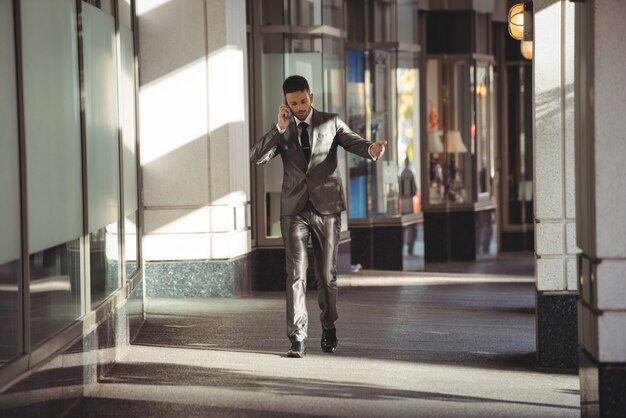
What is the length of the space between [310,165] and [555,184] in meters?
1.48

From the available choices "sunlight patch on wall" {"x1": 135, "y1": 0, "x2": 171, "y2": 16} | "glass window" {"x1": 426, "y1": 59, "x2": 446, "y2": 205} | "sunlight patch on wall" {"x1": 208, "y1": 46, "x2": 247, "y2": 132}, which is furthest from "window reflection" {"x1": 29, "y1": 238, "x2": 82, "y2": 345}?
"glass window" {"x1": 426, "y1": 59, "x2": 446, "y2": 205}

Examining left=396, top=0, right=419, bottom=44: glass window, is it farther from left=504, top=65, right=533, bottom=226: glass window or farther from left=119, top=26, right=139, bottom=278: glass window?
left=119, top=26, right=139, bottom=278: glass window

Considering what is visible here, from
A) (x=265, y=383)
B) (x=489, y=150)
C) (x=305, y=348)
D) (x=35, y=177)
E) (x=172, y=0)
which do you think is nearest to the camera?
(x=35, y=177)

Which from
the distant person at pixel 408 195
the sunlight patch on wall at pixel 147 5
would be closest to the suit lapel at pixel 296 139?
the sunlight patch on wall at pixel 147 5

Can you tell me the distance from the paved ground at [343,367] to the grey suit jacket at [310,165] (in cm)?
96

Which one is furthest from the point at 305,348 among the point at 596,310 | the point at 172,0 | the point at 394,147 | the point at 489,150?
the point at 489,150

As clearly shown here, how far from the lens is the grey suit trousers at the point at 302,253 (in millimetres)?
7691

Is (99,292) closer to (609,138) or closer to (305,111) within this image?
(305,111)

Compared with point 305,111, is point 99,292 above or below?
below

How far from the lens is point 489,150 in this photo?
59.8ft

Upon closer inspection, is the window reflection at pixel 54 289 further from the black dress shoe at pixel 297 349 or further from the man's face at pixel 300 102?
the man's face at pixel 300 102

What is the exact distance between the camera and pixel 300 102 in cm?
767

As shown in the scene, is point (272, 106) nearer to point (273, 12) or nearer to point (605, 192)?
point (273, 12)

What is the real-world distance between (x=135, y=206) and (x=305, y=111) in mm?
2040
